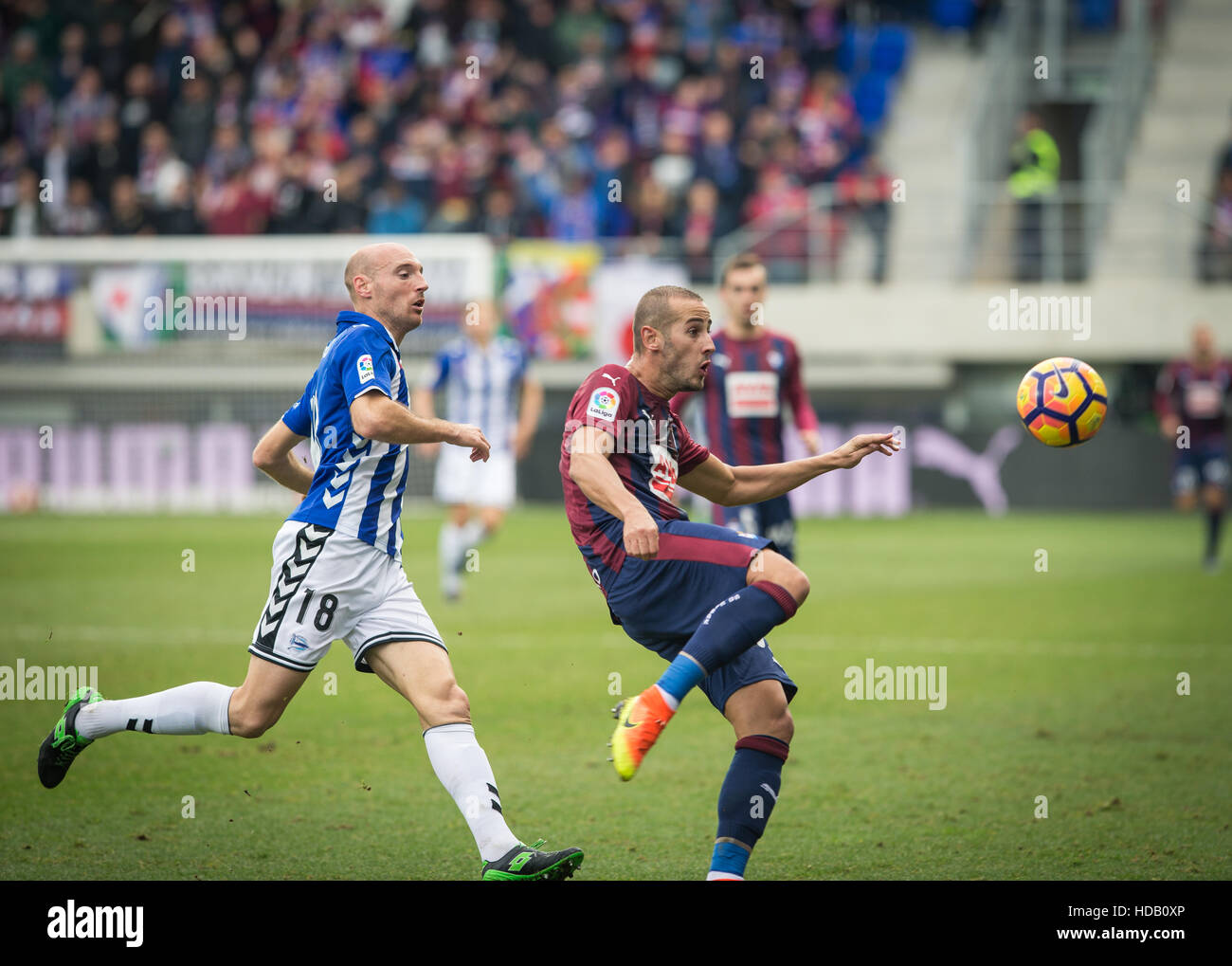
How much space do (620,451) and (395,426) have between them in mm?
739

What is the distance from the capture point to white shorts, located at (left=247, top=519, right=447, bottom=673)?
4.99 metres

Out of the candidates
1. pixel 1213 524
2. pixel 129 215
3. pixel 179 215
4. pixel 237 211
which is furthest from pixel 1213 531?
pixel 129 215

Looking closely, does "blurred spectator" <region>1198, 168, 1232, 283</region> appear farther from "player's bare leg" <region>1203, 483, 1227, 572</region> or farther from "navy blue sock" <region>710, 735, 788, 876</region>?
"navy blue sock" <region>710, 735, 788, 876</region>

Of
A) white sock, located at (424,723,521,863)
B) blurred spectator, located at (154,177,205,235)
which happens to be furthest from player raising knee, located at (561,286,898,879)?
blurred spectator, located at (154,177,205,235)

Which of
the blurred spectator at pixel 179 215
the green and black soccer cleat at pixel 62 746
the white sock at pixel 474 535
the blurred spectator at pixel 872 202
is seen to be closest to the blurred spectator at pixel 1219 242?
the blurred spectator at pixel 872 202

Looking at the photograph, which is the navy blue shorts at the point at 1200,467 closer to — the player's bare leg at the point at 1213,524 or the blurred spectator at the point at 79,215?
the player's bare leg at the point at 1213,524

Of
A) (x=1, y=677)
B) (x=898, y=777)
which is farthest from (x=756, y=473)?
(x=1, y=677)

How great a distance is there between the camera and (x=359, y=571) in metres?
5.05

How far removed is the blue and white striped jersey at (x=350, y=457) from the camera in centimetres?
500

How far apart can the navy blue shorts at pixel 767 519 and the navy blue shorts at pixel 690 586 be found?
12.8ft

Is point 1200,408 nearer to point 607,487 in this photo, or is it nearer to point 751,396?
point 751,396

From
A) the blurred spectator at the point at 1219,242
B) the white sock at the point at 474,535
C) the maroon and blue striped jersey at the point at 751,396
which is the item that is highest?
the blurred spectator at the point at 1219,242

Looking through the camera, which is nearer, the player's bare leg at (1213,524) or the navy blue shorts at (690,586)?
the navy blue shorts at (690,586)

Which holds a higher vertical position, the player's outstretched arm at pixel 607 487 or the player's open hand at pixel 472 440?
the player's open hand at pixel 472 440
